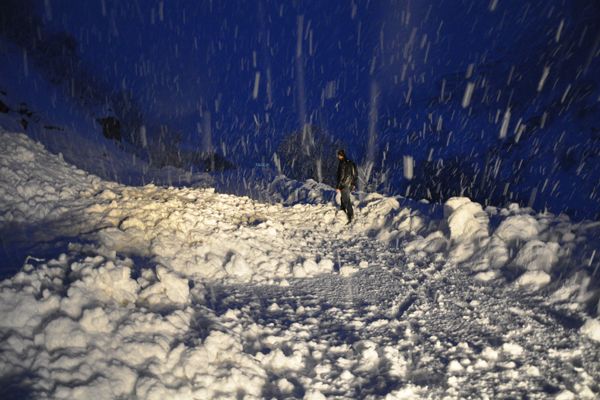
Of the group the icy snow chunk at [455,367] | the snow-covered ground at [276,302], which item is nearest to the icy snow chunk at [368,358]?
the snow-covered ground at [276,302]

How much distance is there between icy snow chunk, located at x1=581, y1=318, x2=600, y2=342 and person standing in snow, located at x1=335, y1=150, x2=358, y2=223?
5211 millimetres

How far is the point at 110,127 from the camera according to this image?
27.6 meters

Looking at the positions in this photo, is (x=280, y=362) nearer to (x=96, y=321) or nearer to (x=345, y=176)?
(x=96, y=321)

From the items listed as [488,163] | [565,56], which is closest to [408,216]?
[488,163]

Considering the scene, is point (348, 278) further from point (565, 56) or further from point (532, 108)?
point (565, 56)

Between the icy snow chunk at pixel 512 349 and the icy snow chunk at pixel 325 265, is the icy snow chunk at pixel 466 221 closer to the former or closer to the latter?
the icy snow chunk at pixel 325 265

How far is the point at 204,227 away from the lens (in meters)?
6.61

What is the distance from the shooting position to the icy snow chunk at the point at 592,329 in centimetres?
347

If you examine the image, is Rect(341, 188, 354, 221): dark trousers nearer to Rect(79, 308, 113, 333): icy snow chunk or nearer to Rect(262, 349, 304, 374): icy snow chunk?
Rect(262, 349, 304, 374): icy snow chunk

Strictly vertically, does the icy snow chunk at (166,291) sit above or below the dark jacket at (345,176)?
below

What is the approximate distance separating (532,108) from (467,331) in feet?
100

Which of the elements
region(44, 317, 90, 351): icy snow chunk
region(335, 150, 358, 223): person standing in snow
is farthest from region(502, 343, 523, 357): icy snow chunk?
region(335, 150, 358, 223): person standing in snow

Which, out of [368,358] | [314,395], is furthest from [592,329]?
[314,395]

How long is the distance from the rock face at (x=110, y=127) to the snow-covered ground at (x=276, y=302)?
22.0m
